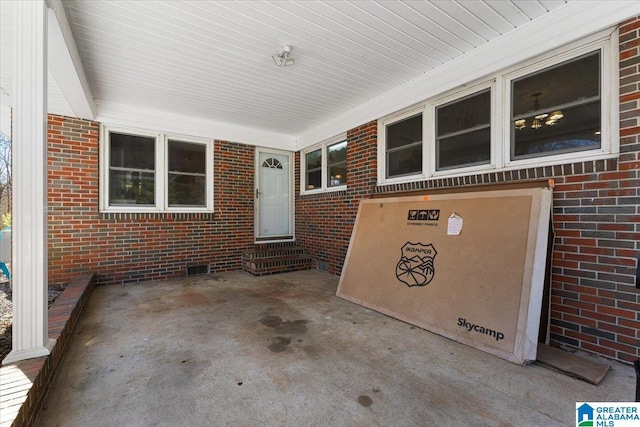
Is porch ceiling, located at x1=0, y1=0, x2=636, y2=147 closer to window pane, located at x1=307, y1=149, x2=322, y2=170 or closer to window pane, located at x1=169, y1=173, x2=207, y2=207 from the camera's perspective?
window pane, located at x1=169, y1=173, x2=207, y2=207

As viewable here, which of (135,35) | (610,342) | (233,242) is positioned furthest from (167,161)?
(610,342)

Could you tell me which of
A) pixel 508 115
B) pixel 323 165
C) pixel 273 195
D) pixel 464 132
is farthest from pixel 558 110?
pixel 273 195

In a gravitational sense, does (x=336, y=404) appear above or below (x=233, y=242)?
below

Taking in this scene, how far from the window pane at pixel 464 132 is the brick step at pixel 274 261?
325cm

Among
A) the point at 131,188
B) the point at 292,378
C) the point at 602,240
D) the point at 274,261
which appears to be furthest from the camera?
the point at 274,261

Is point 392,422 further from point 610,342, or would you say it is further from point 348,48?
point 348,48

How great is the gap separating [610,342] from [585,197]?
1210 millimetres

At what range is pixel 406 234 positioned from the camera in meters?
3.55

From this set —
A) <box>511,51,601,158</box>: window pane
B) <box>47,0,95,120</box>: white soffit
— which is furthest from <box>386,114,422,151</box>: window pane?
<box>47,0,95,120</box>: white soffit

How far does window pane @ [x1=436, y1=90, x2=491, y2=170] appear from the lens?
328cm

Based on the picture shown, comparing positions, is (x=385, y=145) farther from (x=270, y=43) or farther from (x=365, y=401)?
(x=365, y=401)

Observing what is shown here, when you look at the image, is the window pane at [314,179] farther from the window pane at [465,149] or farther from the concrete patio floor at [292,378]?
the concrete patio floor at [292,378]

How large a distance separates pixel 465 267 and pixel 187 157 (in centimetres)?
504

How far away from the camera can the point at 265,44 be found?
9.98 feet
